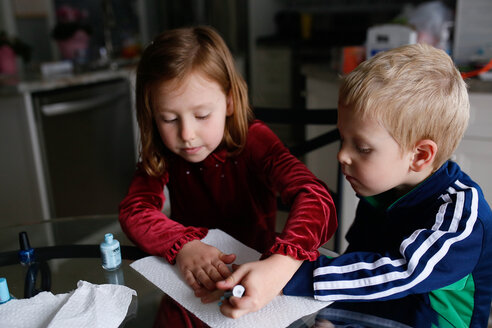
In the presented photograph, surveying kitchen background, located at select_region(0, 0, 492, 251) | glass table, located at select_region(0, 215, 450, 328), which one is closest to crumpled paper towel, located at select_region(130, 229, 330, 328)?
glass table, located at select_region(0, 215, 450, 328)

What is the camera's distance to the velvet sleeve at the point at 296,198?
773mm

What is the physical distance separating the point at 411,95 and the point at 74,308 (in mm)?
658

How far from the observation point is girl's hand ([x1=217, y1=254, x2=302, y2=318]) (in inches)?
25.9

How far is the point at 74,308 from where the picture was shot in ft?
2.27

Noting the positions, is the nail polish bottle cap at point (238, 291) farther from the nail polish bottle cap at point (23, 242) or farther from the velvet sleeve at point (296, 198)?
the nail polish bottle cap at point (23, 242)

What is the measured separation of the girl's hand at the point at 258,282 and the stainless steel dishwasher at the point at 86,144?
5.65 feet

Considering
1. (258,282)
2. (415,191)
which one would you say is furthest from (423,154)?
(258,282)

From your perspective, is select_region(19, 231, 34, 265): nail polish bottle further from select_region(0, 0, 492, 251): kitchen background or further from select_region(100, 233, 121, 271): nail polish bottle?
select_region(0, 0, 492, 251): kitchen background

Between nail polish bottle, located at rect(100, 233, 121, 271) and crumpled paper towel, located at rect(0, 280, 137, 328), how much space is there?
67 millimetres

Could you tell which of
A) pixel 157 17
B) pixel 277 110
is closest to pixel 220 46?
pixel 277 110

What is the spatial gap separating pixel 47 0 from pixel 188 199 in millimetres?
2385

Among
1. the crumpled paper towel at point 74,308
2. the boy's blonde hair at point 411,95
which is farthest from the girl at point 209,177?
the boy's blonde hair at point 411,95

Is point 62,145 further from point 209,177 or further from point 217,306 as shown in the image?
point 217,306

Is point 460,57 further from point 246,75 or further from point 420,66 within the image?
point 246,75
